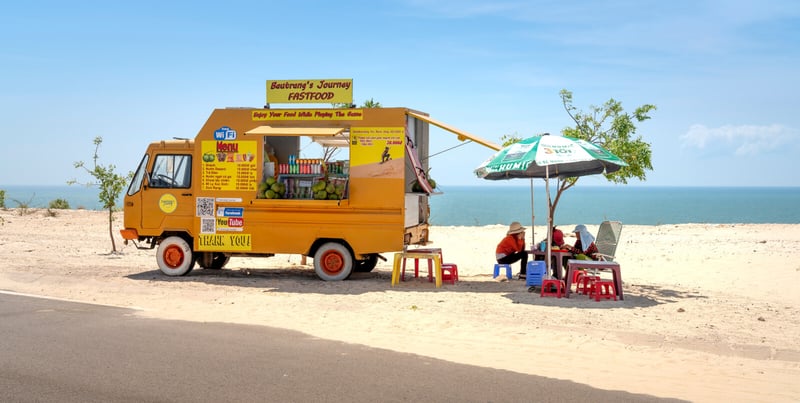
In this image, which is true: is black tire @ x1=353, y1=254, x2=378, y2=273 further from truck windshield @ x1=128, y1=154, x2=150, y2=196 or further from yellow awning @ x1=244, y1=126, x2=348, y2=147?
truck windshield @ x1=128, y1=154, x2=150, y2=196

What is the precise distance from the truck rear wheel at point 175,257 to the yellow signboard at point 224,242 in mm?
339

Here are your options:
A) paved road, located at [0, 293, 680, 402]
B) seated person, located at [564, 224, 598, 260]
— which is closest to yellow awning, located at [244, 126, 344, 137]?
seated person, located at [564, 224, 598, 260]

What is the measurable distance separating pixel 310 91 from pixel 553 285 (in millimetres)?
5543

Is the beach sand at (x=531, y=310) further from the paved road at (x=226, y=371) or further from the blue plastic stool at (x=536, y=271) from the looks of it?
the paved road at (x=226, y=371)

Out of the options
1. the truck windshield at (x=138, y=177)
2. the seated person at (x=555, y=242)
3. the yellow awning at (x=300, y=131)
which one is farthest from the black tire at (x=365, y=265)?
the truck windshield at (x=138, y=177)

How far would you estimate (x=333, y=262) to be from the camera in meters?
13.3

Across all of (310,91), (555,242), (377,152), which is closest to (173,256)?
(310,91)

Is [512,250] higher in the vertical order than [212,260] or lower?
higher

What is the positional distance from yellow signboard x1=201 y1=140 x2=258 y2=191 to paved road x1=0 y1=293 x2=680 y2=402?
15.9 feet

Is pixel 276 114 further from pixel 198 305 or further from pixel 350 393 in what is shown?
pixel 350 393

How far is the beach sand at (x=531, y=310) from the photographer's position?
7.11 meters

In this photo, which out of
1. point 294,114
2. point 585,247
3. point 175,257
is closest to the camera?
point 585,247

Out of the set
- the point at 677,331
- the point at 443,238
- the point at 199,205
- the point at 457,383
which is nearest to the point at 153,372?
the point at 457,383

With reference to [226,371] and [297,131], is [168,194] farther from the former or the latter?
[226,371]
